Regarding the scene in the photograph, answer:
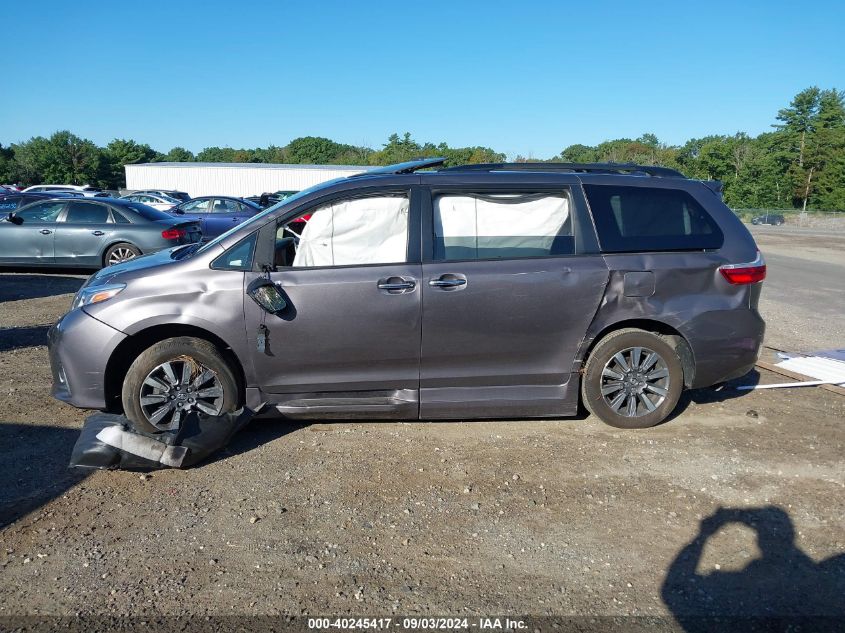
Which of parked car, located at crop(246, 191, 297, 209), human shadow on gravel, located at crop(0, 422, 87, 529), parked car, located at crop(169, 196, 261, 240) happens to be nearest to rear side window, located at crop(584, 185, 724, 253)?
human shadow on gravel, located at crop(0, 422, 87, 529)

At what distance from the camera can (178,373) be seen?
4.79 m

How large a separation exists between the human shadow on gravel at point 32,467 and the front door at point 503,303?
240 centimetres

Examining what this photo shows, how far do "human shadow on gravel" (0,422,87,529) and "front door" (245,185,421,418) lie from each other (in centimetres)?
138

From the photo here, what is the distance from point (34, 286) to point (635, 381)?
416 inches

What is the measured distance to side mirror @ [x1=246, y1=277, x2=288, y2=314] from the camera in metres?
4.74

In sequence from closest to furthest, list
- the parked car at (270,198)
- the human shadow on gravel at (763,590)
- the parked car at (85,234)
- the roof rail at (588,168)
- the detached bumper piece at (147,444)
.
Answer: the human shadow on gravel at (763,590) → the detached bumper piece at (147,444) → the roof rail at (588,168) → the parked car at (85,234) → the parked car at (270,198)

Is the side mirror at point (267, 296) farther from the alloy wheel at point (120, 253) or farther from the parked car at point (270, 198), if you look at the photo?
the alloy wheel at point (120, 253)

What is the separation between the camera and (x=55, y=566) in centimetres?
339

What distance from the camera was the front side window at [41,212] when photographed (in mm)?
12820

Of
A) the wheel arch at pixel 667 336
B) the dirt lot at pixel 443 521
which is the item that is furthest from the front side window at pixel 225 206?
the wheel arch at pixel 667 336

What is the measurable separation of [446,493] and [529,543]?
2.32 ft

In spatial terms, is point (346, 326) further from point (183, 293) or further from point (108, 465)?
point (108, 465)

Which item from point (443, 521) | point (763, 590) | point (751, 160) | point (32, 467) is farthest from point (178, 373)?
point (751, 160)

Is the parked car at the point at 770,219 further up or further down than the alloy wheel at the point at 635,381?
further down
